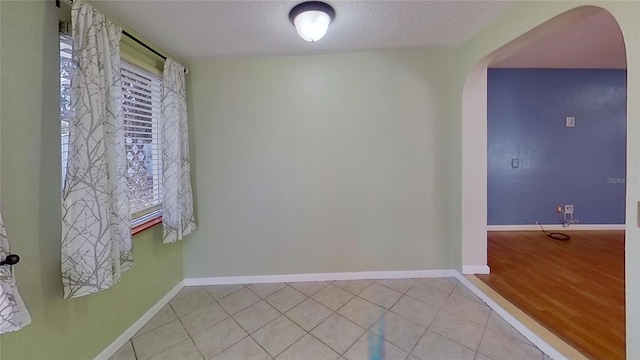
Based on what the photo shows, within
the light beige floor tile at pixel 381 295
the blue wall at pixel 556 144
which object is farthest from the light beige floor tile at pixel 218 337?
the blue wall at pixel 556 144

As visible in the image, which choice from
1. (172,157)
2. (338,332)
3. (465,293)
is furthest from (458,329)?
(172,157)

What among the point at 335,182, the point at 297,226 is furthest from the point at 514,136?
the point at 297,226

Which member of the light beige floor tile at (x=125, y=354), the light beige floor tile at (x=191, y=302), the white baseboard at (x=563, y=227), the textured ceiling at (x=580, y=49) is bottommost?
the light beige floor tile at (x=125, y=354)

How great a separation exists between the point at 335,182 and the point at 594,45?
3.32 m

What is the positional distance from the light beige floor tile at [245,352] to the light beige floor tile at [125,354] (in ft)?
1.77

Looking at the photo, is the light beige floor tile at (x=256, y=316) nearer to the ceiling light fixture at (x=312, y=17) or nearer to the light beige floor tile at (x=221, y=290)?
the light beige floor tile at (x=221, y=290)

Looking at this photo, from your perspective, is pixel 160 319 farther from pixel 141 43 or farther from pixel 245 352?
pixel 141 43

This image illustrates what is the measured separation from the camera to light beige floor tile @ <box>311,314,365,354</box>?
5.56ft

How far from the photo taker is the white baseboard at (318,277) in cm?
259

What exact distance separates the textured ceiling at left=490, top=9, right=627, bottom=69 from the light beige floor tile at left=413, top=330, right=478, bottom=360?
2.67 metres

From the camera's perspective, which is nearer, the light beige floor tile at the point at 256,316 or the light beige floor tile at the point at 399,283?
the light beige floor tile at the point at 256,316

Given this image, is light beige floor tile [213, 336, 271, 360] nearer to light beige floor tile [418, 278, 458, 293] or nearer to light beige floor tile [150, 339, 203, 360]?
light beige floor tile [150, 339, 203, 360]

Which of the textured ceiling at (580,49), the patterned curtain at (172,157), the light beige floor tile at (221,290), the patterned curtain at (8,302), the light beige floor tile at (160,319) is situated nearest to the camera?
the patterned curtain at (8,302)

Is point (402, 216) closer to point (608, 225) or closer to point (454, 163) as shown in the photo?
point (454, 163)
